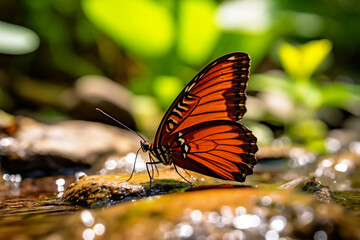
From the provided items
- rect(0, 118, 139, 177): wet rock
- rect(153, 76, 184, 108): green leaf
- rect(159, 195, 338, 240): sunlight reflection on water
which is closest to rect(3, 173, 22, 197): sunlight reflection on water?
rect(0, 118, 139, 177): wet rock

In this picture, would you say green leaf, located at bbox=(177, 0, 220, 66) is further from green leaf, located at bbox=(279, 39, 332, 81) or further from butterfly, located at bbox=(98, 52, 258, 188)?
butterfly, located at bbox=(98, 52, 258, 188)

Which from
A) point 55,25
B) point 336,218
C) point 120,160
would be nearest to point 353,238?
point 336,218

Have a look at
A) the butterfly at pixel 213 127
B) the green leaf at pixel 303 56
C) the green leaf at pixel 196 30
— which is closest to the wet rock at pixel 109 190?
the butterfly at pixel 213 127

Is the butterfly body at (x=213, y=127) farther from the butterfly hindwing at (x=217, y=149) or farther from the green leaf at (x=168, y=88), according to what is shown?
the green leaf at (x=168, y=88)

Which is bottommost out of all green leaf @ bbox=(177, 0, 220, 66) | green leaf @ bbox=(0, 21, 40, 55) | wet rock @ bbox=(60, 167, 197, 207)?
wet rock @ bbox=(60, 167, 197, 207)

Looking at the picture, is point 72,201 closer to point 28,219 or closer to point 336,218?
point 28,219

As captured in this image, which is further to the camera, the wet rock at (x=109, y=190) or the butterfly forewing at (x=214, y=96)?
the butterfly forewing at (x=214, y=96)

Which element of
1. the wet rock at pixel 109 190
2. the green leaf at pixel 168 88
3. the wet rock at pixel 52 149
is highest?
the green leaf at pixel 168 88
